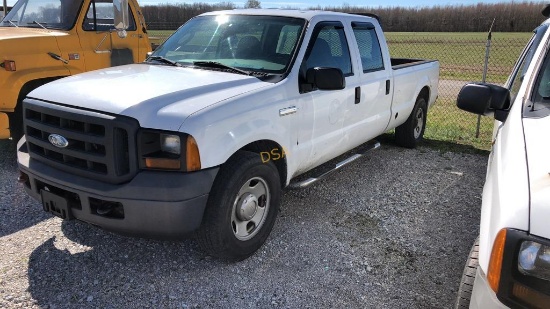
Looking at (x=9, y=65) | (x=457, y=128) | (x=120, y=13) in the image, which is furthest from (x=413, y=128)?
(x=9, y=65)

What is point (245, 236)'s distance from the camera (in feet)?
11.9

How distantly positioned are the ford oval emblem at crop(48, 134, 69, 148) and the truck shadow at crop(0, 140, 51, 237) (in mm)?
1266

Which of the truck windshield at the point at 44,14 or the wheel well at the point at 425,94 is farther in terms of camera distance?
the wheel well at the point at 425,94

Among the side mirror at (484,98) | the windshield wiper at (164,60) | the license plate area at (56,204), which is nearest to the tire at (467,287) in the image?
the side mirror at (484,98)

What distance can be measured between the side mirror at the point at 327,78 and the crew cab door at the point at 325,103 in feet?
0.45

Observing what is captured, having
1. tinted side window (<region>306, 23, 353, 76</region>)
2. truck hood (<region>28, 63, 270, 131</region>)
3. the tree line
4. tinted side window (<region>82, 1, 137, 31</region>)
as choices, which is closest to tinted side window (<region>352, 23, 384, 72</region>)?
tinted side window (<region>306, 23, 353, 76</region>)

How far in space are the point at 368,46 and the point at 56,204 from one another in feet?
12.1

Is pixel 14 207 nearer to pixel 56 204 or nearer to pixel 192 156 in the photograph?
pixel 56 204

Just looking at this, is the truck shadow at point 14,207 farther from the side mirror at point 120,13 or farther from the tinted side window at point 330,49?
the tinted side window at point 330,49

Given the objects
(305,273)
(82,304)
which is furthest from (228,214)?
(82,304)

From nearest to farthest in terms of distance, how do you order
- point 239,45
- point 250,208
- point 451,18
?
point 250,208, point 239,45, point 451,18

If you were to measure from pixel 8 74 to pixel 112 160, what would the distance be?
10.5 ft

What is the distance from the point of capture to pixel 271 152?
3.75 m

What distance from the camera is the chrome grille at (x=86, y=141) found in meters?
2.96
